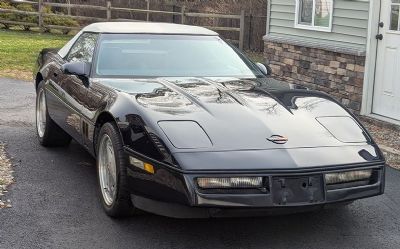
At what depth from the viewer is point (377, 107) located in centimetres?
884

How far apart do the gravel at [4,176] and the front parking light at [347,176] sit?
2.50 meters

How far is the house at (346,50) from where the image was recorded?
28.1 ft

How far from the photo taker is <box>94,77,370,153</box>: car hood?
3.81 metres

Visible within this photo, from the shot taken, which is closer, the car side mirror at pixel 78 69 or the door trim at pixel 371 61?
the car side mirror at pixel 78 69

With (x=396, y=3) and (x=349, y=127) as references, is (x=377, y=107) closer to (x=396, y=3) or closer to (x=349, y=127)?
(x=396, y=3)

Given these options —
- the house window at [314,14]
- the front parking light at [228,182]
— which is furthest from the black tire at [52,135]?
the house window at [314,14]

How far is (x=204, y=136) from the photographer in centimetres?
382

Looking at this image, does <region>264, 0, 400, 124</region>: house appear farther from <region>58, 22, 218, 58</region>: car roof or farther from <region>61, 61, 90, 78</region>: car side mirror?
<region>61, 61, 90, 78</region>: car side mirror

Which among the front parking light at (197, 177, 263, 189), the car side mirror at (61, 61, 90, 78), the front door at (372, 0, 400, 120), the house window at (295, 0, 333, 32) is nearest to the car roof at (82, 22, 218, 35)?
the car side mirror at (61, 61, 90, 78)

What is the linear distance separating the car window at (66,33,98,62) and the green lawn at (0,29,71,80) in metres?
6.44

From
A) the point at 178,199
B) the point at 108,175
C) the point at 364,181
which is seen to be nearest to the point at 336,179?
the point at 364,181

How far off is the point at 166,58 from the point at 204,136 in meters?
1.72

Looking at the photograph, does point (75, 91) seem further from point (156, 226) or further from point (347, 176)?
point (347, 176)

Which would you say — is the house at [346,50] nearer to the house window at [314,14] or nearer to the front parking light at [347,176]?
the house window at [314,14]
